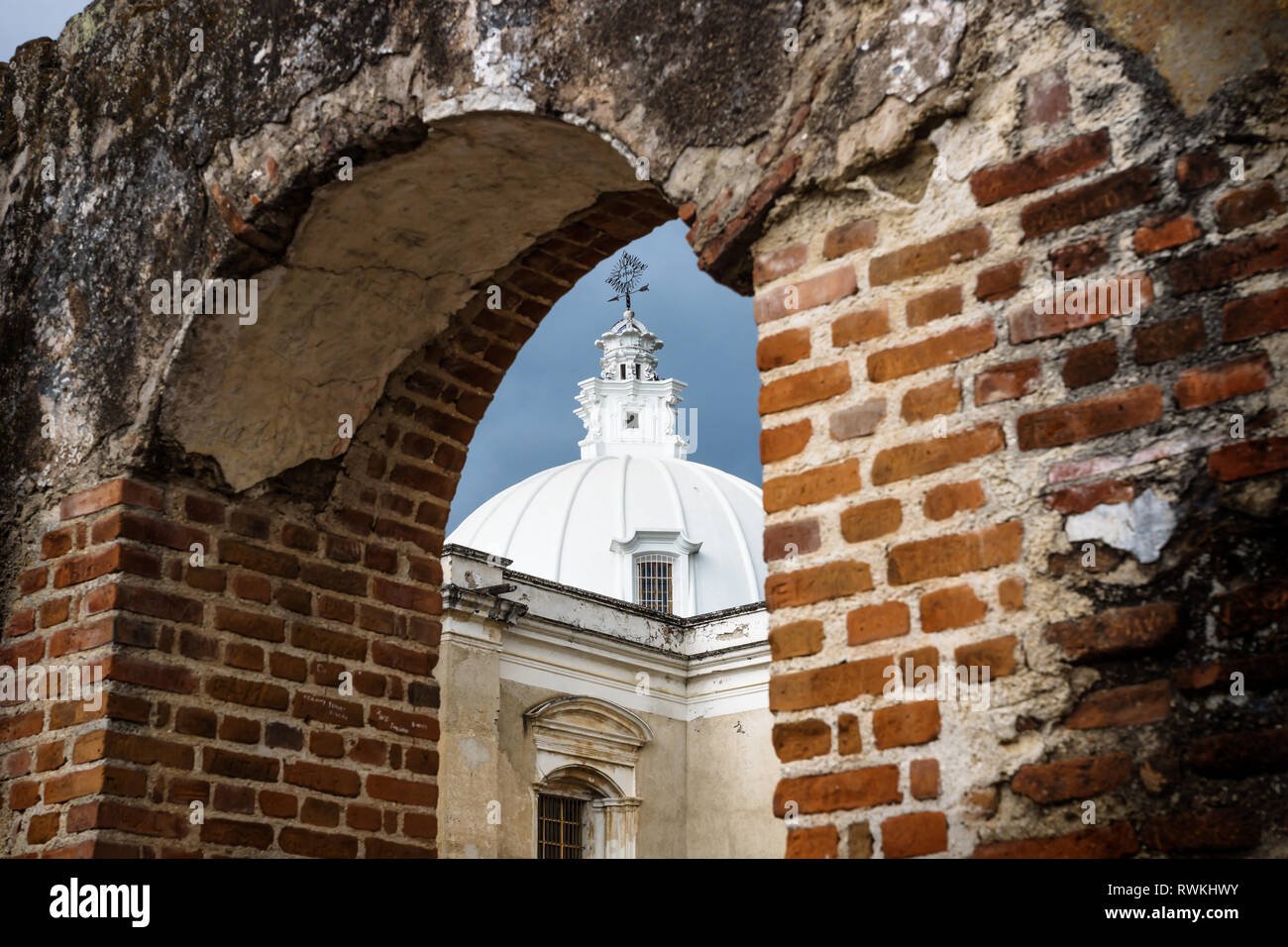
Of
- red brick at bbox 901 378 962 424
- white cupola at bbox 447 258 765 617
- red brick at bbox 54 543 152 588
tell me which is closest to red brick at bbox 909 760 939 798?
red brick at bbox 901 378 962 424

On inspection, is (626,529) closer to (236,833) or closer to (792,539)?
(236,833)

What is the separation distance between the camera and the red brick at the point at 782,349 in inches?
112

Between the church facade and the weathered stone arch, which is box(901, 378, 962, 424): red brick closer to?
the weathered stone arch

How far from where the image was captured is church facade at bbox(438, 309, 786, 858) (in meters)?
20.0

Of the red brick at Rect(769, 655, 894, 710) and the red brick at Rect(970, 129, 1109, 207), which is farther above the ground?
the red brick at Rect(970, 129, 1109, 207)

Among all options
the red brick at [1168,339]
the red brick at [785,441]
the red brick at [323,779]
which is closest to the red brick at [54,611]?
the red brick at [323,779]

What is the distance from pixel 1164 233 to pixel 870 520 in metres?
0.72

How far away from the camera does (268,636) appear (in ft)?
13.9

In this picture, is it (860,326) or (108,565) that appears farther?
(108,565)

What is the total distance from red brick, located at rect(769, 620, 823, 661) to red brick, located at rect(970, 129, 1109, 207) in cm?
86

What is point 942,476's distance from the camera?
2566mm

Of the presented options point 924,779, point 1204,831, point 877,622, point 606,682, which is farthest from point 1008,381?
point 606,682

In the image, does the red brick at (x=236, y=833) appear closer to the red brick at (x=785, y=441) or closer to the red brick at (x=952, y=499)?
the red brick at (x=785, y=441)

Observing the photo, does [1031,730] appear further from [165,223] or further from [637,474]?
[637,474]
